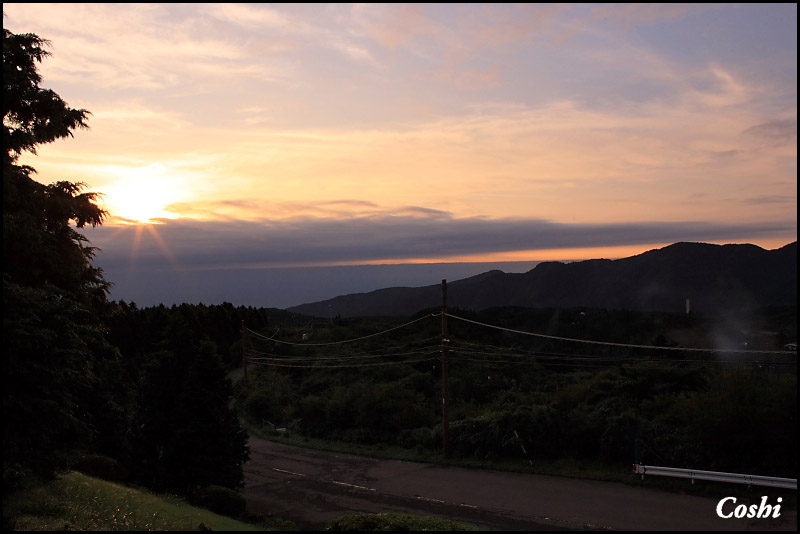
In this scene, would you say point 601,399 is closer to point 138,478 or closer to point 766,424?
point 766,424

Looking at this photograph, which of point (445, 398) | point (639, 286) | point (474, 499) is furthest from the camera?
point (639, 286)

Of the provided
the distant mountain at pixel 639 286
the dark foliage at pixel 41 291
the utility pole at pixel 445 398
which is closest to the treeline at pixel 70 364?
the dark foliage at pixel 41 291

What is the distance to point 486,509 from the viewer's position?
603 inches

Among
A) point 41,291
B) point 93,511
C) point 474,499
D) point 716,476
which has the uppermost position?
point 41,291

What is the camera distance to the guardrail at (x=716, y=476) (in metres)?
14.1

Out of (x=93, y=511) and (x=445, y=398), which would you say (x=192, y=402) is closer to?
(x=93, y=511)

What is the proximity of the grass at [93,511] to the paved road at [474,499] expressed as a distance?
376cm

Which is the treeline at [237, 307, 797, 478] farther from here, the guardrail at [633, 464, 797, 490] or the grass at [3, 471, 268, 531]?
the grass at [3, 471, 268, 531]

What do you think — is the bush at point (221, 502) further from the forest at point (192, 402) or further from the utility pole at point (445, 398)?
the utility pole at point (445, 398)

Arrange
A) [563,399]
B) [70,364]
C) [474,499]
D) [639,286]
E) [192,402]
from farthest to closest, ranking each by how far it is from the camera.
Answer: [639,286]
[563,399]
[192,402]
[474,499]
[70,364]

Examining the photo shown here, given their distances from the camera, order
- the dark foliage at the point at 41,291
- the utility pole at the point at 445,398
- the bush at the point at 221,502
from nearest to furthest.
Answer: the dark foliage at the point at 41,291
the bush at the point at 221,502
the utility pole at the point at 445,398

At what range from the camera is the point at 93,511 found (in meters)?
10.7

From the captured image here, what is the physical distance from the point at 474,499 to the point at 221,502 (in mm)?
6605

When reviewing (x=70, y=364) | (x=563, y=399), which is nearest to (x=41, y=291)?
(x=70, y=364)
